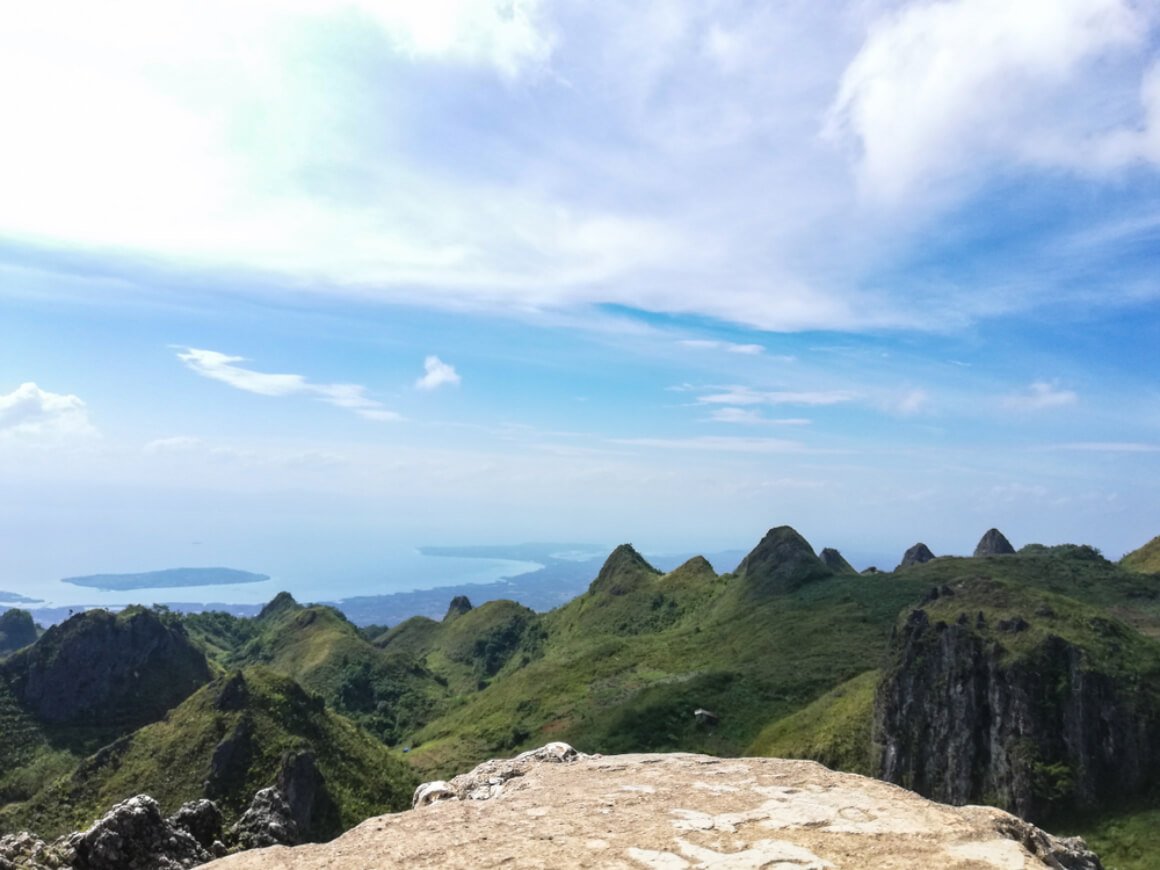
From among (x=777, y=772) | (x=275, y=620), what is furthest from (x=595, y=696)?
(x=275, y=620)

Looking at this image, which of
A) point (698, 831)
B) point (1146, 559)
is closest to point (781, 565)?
point (1146, 559)

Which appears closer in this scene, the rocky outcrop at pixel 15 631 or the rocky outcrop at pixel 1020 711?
the rocky outcrop at pixel 1020 711

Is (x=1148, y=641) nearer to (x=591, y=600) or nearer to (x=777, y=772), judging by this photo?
(x=777, y=772)

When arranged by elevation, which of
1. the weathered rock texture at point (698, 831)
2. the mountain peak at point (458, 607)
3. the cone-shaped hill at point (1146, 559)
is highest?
the cone-shaped hill at point (1146, 559)

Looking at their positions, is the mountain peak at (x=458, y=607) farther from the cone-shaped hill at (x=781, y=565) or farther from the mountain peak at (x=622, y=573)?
the cone-shaped hill at (x=781, y=565)

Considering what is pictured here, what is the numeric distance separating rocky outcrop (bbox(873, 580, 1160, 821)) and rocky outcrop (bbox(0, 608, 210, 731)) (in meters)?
87.9

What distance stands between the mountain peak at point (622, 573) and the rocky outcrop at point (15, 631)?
407ft

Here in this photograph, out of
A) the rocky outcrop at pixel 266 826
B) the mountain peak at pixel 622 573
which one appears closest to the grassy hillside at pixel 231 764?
the rocky outcrop at pixel 266 826

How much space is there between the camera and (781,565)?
11531 cm

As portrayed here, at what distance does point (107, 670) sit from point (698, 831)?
104867 mm

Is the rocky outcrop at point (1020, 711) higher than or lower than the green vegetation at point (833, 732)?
higher

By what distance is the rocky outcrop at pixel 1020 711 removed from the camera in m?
41.1

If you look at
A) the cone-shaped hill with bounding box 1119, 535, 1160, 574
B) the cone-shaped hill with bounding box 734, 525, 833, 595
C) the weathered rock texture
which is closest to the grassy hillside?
the weathered rock texture

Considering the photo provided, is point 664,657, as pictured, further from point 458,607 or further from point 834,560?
point 458,607
